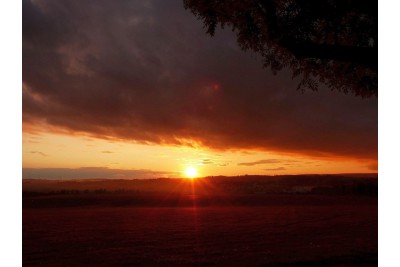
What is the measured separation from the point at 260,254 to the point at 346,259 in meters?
4.58

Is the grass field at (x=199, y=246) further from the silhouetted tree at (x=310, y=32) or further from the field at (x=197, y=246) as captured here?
the silhouetted tree at (x=310, y=32)

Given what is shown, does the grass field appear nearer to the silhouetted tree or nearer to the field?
the field

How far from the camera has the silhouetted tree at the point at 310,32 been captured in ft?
44.4

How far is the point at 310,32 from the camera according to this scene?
17047 millimetres

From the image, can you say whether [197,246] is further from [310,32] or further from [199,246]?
[310,32]

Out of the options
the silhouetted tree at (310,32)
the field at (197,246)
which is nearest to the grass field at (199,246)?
the field at (197,246)

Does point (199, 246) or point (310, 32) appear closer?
point (310, 32)

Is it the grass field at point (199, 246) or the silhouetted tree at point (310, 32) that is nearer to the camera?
the silhouetted tree at point (310, 32)

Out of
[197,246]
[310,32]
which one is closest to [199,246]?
[197,246]

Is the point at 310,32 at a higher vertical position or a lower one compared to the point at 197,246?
higher
